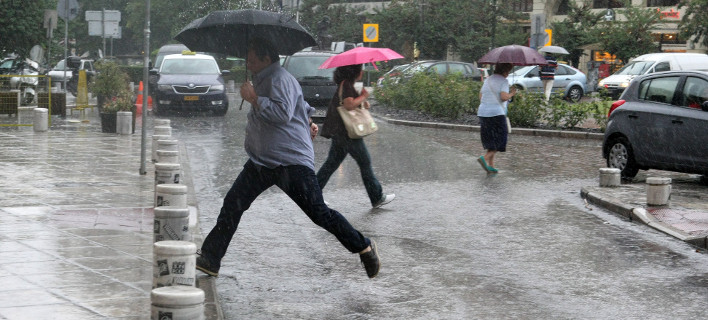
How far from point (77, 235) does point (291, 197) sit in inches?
92.1

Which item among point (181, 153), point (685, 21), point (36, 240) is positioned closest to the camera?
point (36, 240)

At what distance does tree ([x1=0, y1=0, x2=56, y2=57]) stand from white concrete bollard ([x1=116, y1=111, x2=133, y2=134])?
11.4m

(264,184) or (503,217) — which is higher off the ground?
(264,184)


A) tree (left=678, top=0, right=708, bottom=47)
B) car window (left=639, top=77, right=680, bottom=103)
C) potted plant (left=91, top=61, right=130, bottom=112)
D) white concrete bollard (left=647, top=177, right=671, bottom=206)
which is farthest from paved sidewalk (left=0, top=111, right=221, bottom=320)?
tree (left=678, top=0, right=708, bottom=47)

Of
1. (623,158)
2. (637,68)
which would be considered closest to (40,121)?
(623,158)

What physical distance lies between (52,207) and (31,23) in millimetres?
21480

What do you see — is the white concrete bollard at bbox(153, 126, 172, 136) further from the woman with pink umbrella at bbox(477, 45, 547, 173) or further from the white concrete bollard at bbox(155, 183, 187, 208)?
the white concrete bollard at bbox(155, 183, 187, 208)

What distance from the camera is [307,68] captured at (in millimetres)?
26562

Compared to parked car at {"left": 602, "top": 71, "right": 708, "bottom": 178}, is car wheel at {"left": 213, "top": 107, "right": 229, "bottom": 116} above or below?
below

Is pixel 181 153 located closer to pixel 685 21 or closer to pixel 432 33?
pixel 685 21

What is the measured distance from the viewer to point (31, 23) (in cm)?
3005

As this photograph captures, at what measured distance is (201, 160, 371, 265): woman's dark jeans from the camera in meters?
6.93

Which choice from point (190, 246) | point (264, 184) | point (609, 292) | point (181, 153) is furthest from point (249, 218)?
point (181, 153)

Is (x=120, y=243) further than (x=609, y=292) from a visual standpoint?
Yes
